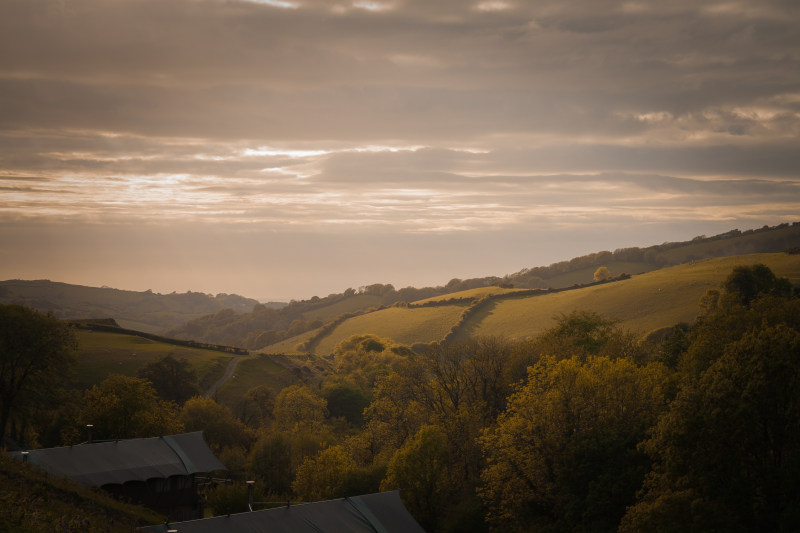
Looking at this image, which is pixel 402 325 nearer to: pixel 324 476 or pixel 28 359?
pixel 28 359

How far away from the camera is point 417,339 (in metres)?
148

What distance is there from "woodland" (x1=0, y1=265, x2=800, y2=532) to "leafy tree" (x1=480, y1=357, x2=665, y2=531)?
10 centimetres

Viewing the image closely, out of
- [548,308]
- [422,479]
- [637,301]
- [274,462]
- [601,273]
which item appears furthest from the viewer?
[601,273]

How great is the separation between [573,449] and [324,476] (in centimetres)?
2177

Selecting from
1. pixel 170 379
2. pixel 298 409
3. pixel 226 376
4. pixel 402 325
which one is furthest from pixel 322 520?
pixel 402 325

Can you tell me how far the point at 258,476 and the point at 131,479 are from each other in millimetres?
15326

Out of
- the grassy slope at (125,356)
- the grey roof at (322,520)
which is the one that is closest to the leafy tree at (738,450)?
the grey roof at (322,520)

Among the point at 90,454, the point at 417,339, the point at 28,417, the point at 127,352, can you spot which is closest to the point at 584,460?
the point at 90,454

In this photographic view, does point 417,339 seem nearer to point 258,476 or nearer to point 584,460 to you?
point 258,476

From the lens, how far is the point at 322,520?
1257 inches

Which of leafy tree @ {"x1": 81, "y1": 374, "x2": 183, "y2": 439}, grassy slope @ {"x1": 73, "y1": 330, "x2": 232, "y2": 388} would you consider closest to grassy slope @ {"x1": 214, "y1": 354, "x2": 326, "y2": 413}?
grassy slope @ {"x1": 73, "y1": 330, "x2": 232, "y2": 388}

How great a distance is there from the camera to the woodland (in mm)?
26234

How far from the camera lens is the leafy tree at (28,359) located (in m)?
57.8

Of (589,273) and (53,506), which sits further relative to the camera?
(589,273)
